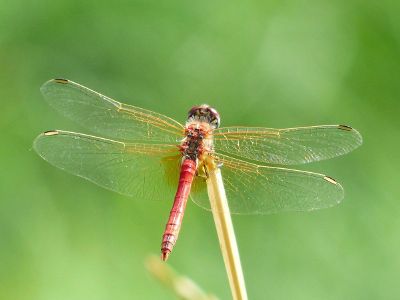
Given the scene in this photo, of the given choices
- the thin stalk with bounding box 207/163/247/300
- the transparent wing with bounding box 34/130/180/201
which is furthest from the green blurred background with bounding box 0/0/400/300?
the thin stalk with bounding box 207/163/247/300

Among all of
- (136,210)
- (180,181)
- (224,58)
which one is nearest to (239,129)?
(180,181)

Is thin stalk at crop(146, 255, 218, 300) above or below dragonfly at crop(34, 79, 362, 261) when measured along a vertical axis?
below

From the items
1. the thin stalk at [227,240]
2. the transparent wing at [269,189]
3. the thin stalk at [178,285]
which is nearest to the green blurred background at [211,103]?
the transparent wing at [269,189]

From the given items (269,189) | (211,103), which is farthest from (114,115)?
(211,103)

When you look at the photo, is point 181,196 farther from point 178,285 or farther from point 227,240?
point 178,285

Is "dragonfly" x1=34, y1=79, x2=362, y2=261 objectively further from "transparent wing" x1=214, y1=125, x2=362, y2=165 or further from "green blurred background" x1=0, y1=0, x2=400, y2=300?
"green blurred background" x1=0, y1=0, x2=400, y2=300

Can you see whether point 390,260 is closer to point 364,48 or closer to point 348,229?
point 348,229
